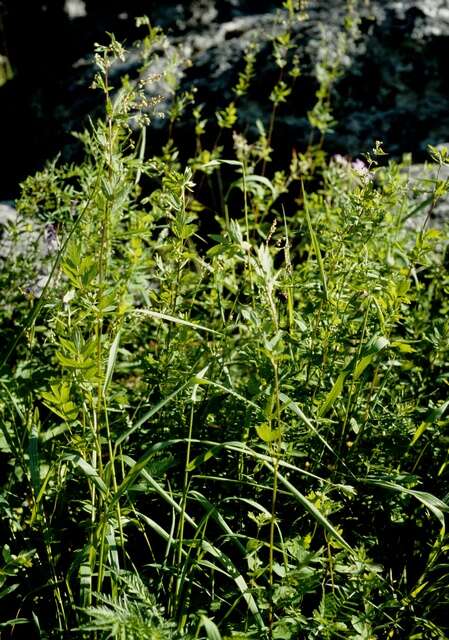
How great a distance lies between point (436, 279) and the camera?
2.71 metres

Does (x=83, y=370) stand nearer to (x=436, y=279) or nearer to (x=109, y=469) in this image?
(x=109, y=469)

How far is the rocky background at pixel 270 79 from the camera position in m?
4.24

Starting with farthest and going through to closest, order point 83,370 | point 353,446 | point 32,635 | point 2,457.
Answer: point 2,457
point 353,446
point 32,635
point 83,370

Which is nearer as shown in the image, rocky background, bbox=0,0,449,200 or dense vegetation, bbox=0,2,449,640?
dense vegetation, bbox=0,2,449,640

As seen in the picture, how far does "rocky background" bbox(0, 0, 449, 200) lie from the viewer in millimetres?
4238

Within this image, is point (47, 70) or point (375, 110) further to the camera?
point (47, 70)

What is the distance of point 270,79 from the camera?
14.4 ft

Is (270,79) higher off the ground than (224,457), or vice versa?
(270,79)

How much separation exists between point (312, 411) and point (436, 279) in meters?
1.08

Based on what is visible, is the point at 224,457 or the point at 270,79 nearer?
the point at 224,457

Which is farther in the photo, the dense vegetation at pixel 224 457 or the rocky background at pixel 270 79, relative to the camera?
the rocky background at pixel 270 79

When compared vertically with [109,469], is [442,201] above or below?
below

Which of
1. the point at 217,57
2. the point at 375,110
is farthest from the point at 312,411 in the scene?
the point at 217,57

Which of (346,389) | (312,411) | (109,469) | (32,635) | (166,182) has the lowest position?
(32,635)
